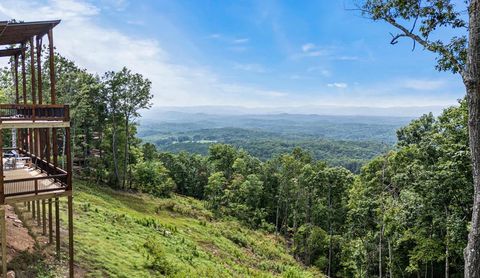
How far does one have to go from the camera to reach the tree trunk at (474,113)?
19.4 ft

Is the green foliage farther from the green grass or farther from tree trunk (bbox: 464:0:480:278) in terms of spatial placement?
tree trunk (bbox: 464:0:480:278)

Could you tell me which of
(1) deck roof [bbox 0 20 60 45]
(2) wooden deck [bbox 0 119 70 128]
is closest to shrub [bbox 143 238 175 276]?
(2) wooden deck [bbox 0 119 70 128]

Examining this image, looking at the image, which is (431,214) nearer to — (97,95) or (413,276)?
(413,276)

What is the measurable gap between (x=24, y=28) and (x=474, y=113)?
1142cm

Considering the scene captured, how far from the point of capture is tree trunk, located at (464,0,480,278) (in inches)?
232

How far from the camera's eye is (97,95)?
106ft

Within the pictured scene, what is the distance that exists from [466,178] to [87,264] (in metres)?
14.4

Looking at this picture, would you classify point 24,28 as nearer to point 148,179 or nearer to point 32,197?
point 32,197

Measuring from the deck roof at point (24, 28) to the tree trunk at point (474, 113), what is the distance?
33.1ft

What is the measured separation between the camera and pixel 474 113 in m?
6.00

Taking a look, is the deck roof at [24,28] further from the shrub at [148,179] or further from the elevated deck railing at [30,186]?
the shrub at [148,179]

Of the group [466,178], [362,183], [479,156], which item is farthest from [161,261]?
[362,183]

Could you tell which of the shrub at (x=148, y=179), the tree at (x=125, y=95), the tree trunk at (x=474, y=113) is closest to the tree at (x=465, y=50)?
the tree trunk at (x=474, y=113)

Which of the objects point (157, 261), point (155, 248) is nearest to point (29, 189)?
point (157, 261)
